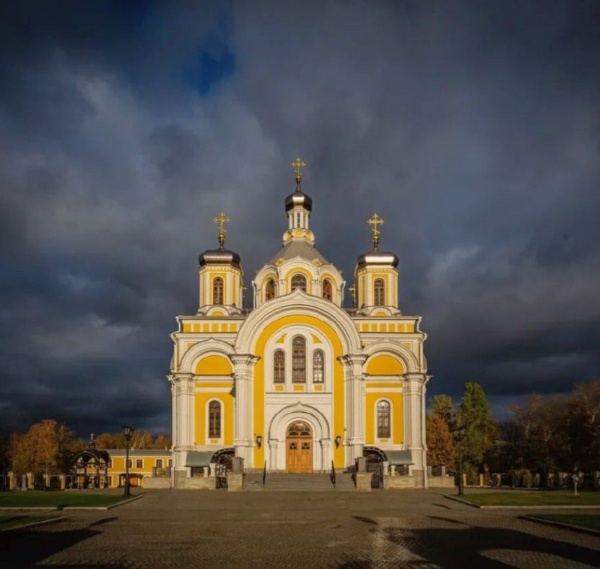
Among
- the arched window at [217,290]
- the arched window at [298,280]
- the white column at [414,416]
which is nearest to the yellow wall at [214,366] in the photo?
the arched window at [217,290]

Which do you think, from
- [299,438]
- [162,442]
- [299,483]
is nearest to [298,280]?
[299,438]

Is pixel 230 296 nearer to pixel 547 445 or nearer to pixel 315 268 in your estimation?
pixel 315 268

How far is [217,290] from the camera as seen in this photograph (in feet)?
178

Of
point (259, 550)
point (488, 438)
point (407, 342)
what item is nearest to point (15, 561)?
point (259, 550)

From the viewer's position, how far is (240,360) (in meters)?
46.7

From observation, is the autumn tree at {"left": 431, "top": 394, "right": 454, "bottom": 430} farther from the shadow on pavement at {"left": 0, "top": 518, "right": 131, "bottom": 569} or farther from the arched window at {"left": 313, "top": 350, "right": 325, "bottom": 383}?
the shadow on pavement at {"left": 0, "top": 518, "right": 131, "bottom": 569}

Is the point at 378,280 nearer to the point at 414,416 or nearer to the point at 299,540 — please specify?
the point at 414,416

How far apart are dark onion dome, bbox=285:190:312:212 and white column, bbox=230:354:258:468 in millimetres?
13830

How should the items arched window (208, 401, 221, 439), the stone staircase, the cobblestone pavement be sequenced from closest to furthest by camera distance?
the cobblestone pavement → the stone staircase → arched window (208, 401, 221, 439)

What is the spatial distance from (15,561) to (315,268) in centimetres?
3845

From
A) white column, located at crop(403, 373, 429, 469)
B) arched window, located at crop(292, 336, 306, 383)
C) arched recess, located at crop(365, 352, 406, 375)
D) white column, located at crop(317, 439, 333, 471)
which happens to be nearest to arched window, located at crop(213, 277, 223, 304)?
arched window, located at crop(292, 336, 306, 383)

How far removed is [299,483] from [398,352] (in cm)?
1210

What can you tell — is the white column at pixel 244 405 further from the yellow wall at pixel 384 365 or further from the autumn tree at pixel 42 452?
the autumn tree at pixel 42 452

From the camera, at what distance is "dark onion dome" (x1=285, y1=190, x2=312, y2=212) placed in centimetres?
5634
